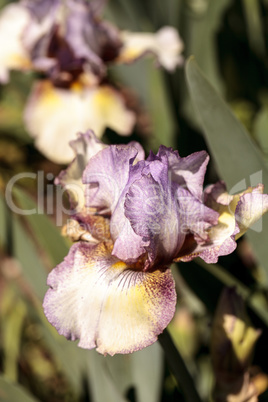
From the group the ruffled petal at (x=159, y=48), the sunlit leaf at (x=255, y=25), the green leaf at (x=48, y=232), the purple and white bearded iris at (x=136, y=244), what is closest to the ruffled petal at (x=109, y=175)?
the purple and white bearded iris at (x=136, y=244)

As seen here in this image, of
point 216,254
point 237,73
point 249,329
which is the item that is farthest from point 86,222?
point 237,73

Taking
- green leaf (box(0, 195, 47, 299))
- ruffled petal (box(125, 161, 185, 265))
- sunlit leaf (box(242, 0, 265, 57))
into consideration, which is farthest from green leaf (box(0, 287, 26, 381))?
sunlit leaf (box(242, 0, 265, 57))

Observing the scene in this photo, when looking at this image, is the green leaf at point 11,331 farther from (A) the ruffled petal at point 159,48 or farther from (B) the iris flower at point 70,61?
(A) the ruffled petal at point 159,48

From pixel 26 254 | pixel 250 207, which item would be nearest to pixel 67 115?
pixel 26 254

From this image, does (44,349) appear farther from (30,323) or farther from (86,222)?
(86,222)

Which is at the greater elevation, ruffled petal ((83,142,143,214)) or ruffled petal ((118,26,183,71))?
ruffled petal ((83,142,143,214))

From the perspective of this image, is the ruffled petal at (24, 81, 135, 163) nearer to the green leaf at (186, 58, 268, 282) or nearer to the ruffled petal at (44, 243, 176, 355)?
the green leaf at (186, 58, 268, 282)
